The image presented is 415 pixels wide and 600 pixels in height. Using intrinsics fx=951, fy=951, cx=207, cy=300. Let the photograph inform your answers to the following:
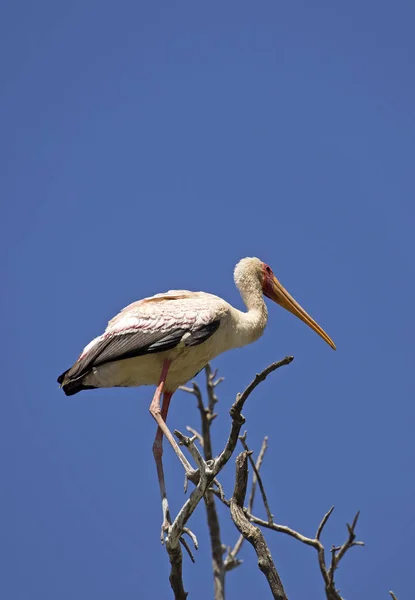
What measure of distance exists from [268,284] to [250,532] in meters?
4.25

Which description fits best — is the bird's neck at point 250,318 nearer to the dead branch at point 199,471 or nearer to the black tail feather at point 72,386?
the black tail feather at point 72,386

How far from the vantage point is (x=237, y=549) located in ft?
40.1

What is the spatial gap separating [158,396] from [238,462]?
211cm

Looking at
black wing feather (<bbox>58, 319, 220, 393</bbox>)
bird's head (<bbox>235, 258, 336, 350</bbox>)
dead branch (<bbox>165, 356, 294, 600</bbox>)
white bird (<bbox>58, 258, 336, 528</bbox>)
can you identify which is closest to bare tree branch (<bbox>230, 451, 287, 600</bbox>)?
dead branch (<bbox>165, 356, 294, 600</bbox>)

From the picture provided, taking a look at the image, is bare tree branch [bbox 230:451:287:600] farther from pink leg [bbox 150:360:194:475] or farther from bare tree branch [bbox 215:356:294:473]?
pink leg [bbox 150:360:194:475]

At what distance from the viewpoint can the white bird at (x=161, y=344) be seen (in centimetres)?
958

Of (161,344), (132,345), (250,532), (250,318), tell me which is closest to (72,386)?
(132,345)

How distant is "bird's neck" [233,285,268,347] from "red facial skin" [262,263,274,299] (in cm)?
31

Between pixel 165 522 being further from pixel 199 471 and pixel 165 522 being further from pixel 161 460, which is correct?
pixel 161 460

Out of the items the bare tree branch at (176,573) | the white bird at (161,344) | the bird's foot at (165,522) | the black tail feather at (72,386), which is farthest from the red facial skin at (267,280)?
the bare tree branch at (176,573)

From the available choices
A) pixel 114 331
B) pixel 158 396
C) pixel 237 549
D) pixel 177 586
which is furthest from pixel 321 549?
pixel 237 549

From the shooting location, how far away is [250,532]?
7754mm

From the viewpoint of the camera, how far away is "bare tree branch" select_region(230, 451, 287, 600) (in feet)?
25.1

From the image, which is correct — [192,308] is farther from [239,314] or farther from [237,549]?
[237,549]
